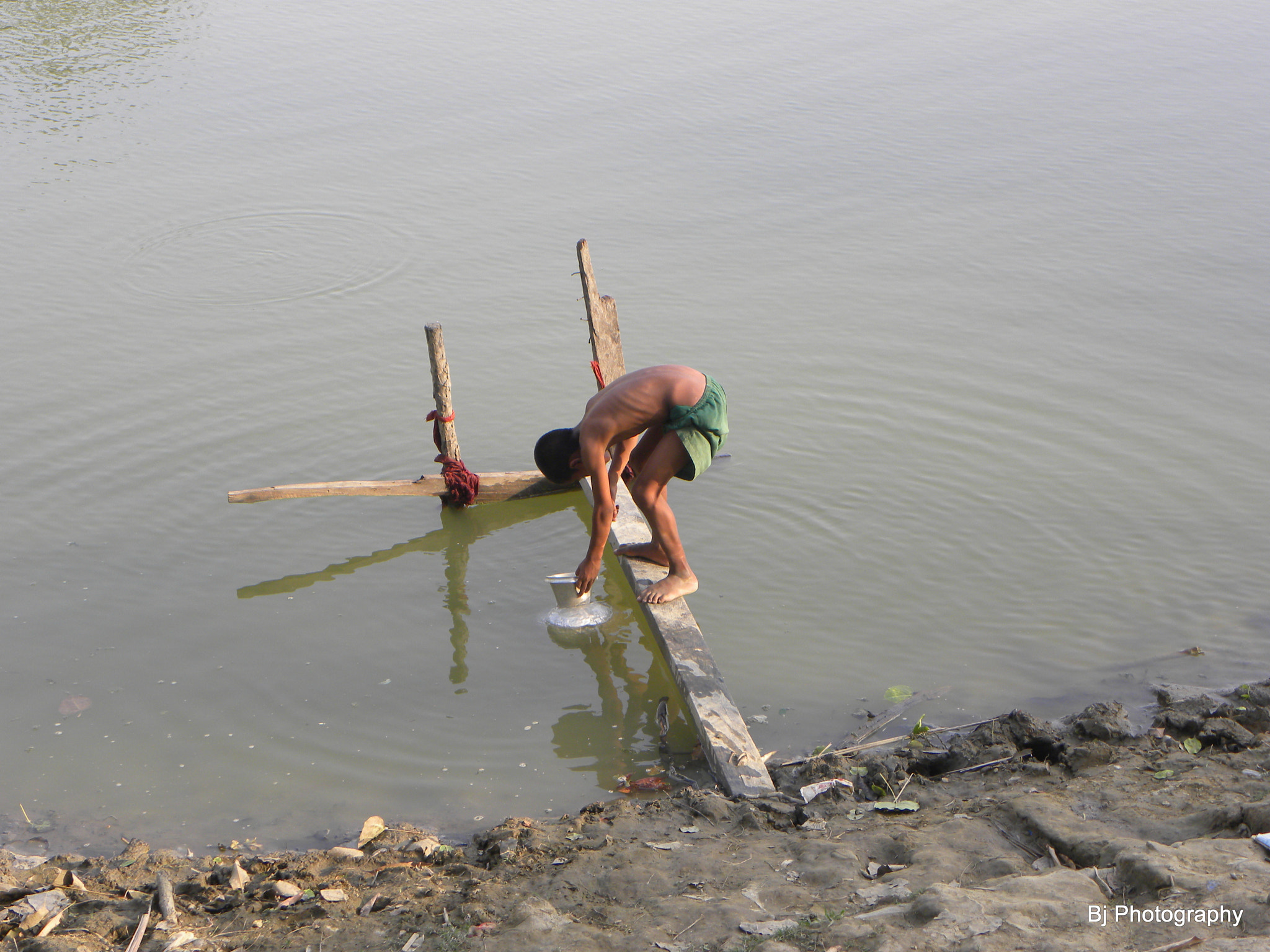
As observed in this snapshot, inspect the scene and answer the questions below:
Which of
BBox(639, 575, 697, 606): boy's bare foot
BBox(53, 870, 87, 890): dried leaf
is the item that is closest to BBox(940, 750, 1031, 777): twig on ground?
BBox(639, 575, 697, 606): boy's bare foot

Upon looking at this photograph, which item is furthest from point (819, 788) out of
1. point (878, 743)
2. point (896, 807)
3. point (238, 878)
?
point (238, 878)

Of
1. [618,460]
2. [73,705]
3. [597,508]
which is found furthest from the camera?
[618,460]

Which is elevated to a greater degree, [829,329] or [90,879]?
[829,329]

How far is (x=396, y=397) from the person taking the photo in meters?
9.17

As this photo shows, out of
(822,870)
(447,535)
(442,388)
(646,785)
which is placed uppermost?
(442,388)

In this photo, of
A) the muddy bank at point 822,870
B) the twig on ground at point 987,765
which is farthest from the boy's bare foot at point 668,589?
the twig on ground at point 987,765

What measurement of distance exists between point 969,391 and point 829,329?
161cm

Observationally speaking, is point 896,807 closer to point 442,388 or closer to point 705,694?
point 705,694

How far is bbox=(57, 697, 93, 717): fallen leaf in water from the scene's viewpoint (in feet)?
18.8

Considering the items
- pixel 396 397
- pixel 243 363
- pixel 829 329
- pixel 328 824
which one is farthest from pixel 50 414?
pixel 829 329

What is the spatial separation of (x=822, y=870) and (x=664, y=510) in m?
2.55

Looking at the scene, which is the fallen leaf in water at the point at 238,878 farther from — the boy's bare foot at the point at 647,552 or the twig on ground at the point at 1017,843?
the twig on ground at the point at 1017,843

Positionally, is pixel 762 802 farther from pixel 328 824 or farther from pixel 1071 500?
pixel 1071 500

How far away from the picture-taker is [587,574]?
568 cm
